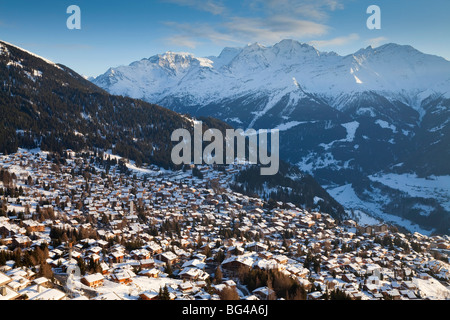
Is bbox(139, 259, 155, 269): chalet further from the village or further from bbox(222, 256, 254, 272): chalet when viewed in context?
bbox(222, 256, 254, 272): chalet

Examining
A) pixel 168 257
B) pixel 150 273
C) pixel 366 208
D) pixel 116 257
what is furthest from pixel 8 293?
pixel 366 208

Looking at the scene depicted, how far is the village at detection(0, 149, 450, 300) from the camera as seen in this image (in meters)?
33.4

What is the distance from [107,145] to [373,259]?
312 feet

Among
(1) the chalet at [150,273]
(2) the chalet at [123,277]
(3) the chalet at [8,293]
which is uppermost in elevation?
(3) the chalet at [8,293]

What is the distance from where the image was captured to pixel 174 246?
52938mm

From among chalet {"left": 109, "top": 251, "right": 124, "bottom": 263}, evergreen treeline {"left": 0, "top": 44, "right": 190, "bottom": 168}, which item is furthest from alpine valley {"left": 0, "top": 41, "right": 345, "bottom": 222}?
chalet {"left": 109, "top": 251, "right": 124, "bottom": 263}

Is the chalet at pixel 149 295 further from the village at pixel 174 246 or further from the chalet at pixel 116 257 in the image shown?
the chalet at pixel 116 257

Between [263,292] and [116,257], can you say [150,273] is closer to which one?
[116,257]

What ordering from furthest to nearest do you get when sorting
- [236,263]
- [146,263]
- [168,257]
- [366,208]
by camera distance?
[366,208]
[168,257]
[236,263]
[146,263]

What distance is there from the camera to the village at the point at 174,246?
33406mm

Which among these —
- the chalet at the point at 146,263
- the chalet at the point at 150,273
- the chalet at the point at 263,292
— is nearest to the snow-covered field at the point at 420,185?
the chalet at the point at 263,292

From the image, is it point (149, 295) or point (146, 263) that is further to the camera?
point (146, 263)

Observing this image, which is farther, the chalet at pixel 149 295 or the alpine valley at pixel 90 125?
the alpine valley at pixel 90 125
